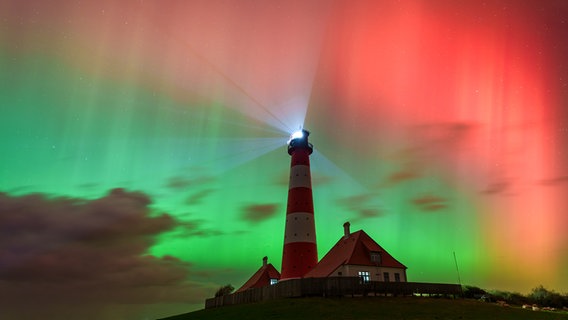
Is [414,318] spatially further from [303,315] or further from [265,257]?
[265,257]

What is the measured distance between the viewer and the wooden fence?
35.9 m

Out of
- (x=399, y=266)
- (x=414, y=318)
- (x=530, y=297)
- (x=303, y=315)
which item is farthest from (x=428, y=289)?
(x=530, y=297)

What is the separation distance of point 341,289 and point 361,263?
7.17m

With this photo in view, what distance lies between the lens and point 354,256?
43.1 m

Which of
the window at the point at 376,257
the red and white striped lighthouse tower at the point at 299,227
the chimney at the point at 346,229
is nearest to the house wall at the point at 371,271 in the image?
the window at the point at 376,257

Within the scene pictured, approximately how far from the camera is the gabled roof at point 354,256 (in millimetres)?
42531

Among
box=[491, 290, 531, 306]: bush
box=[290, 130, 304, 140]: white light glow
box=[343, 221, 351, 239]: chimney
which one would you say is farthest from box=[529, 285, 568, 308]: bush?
box=[290, 130, 304, 140]: white light glow

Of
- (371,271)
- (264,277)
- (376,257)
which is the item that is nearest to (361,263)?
(371,271)

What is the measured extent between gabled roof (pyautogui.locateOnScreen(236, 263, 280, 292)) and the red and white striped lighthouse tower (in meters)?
9.73

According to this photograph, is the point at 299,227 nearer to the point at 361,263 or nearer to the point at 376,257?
the point at 361,263

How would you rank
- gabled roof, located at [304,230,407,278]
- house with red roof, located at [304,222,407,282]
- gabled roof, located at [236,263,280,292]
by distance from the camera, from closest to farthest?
1. house with red roof, located at [304,222,407,282]
2. gabled roof, located at [304,230,407,278]
3. gabled roof, located at [236,263,280,292]

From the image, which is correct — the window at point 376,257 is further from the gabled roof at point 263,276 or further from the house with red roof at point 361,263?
the gabled roof at point 263,276

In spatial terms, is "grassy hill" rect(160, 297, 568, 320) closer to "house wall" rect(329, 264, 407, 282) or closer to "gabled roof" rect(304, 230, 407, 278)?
"house wall" rect(329, 264, 407, 282)

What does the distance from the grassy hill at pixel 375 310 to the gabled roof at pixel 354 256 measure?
705 cm
